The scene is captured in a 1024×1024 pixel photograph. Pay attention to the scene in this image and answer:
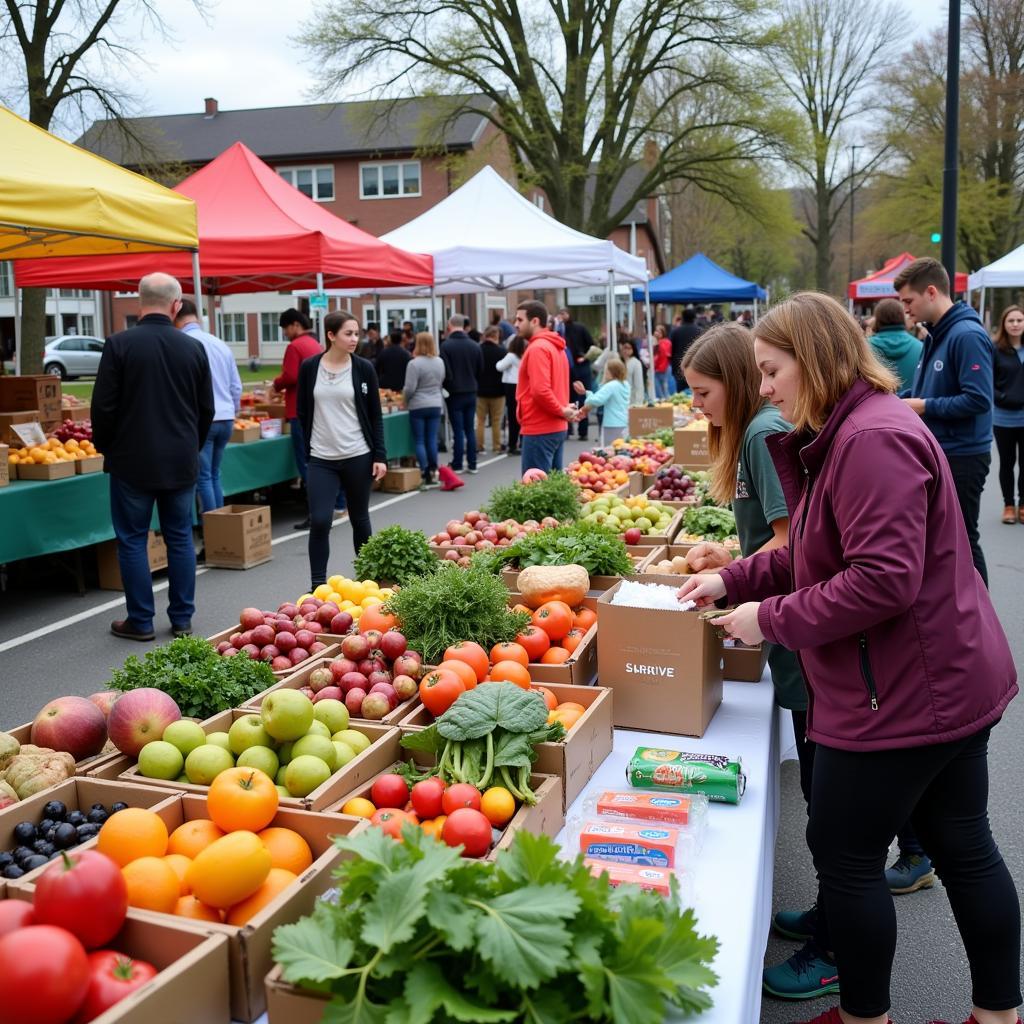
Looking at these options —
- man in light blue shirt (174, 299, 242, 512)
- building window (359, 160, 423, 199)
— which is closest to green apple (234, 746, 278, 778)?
man in light blue shirt (174, 299, 242, 512)

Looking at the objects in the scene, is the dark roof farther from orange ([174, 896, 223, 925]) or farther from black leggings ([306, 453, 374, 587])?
orange ([174, 896, 223, 925])

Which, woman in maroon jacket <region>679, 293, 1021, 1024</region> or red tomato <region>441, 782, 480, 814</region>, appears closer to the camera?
woman in maroon jacket <region>679, 293, 1021, 1024</region>

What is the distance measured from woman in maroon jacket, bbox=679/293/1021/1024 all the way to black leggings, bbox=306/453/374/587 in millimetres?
4561

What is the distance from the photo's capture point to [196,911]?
6.09 ft

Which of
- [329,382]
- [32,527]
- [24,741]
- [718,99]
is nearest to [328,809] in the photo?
[24,741]

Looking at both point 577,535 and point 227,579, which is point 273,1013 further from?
point 227,579

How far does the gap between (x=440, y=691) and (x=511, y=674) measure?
0.26 metres

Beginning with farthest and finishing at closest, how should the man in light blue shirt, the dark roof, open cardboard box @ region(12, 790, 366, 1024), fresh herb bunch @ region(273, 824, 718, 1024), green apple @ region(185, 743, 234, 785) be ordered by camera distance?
the dark roof, the man in light blue shirt, green apple @ region(185, 743, 234, 785), open cardboard box @ region(12, 790, 366, 1024), fresh herb bunch @ region(273, 824, 718, 1024)

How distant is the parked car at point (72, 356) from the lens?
33562 millimetres

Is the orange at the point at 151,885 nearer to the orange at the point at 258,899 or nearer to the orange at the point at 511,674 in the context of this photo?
the orange at the point at 258,899

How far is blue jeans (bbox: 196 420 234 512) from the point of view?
891cm

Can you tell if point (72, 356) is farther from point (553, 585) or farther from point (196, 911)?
point (196, 911)

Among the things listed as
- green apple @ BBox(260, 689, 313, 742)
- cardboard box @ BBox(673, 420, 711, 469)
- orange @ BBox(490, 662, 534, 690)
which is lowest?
orange @ BBox(490, 662, 534, 690)

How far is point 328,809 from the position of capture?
7.25 feet
